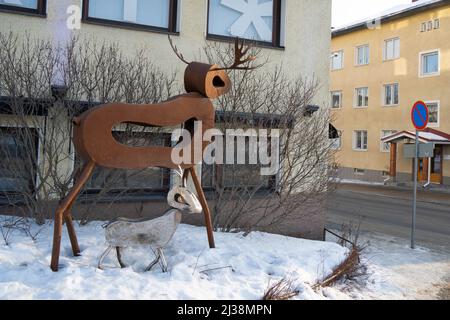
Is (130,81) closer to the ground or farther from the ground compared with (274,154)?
farther from the ground

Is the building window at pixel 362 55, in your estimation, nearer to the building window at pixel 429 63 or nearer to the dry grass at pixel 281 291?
the building window at pixel 429 63

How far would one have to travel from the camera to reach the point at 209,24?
8.53 meters

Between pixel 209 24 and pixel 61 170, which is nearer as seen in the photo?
pixel 61 170

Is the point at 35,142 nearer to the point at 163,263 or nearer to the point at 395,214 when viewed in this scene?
the point at 163,263

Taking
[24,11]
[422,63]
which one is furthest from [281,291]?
[422,63]

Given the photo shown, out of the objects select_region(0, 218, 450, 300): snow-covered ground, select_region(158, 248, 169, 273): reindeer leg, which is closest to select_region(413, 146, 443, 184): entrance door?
select_region(0, 218, 450, 300): snow-covered ground

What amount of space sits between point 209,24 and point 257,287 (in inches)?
223

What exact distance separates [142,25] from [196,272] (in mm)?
4915

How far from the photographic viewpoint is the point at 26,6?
718 centimetres

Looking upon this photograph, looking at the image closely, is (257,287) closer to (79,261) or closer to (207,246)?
(207,246)
